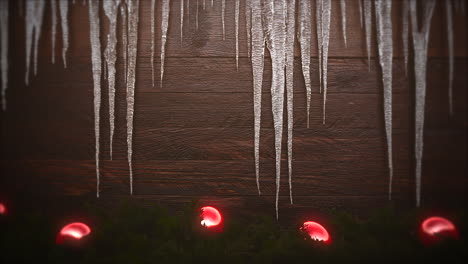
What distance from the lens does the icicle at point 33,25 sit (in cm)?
149

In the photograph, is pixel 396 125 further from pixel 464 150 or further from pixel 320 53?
pixel 320 53

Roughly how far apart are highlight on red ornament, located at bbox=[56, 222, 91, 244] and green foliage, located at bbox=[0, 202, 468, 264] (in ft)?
0.07

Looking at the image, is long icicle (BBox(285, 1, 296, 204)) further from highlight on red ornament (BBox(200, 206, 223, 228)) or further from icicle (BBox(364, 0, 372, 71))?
highlight on red ornament (BBox(200, 206, 223, 228))

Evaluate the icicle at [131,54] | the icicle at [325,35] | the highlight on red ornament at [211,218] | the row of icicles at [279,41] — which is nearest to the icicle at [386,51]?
the row of icicles at [279,41]

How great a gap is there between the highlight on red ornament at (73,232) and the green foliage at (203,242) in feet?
0.07

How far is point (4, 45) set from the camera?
151 cm

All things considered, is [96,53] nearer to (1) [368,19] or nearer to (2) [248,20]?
(2) [248,20]

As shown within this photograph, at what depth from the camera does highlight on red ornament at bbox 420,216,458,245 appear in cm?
104

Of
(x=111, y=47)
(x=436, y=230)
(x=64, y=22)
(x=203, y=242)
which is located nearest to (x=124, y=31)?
(x=111, y=47)

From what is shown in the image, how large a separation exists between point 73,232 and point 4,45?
985mm

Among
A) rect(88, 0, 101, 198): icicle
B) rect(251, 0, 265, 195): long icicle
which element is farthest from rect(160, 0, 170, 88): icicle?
rect(251, 0, 265, 195): long icicle

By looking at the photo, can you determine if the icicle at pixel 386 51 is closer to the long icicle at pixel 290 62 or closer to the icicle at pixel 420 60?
the icicle at pixel 420 60

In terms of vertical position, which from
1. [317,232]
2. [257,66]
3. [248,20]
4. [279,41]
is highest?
[248,20]

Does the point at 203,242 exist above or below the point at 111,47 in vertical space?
below
